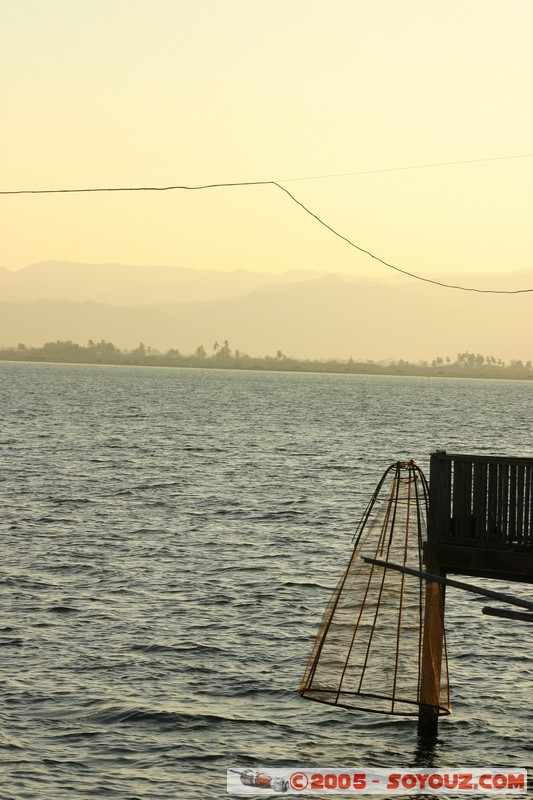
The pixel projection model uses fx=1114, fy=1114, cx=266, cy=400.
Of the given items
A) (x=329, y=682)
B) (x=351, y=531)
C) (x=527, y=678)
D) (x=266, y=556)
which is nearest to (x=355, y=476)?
(x=351, y=531)

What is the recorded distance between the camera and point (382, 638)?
2188cm

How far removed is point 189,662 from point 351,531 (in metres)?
23.5

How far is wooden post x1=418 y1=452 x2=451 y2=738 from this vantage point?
2011 cm

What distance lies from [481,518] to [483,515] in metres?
0.07

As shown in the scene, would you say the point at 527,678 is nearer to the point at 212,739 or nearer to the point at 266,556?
the point at 212,739

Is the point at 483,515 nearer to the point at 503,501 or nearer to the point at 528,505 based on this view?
the point at 503,501

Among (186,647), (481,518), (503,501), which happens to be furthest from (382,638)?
(186,647)

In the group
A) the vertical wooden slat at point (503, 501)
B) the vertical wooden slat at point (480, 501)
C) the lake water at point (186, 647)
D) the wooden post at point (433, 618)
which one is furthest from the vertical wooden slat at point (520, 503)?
the lake water at point (186, 647)

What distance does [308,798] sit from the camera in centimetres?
1883

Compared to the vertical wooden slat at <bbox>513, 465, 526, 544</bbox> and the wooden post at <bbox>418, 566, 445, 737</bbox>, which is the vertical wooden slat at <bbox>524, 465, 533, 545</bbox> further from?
the wooden post at <bbox>418, 566, 445, 737</bbox>

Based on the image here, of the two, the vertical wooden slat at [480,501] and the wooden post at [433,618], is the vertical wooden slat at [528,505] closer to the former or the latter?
the vertical wooden slat at [480,501]

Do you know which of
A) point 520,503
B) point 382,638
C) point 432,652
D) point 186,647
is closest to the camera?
point 520,503

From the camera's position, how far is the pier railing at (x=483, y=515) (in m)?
19.8

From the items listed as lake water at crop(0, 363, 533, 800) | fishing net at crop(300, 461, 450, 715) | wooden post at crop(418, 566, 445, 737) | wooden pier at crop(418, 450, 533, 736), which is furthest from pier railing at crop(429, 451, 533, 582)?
lake water at crop(0, 363, 533, 800)
